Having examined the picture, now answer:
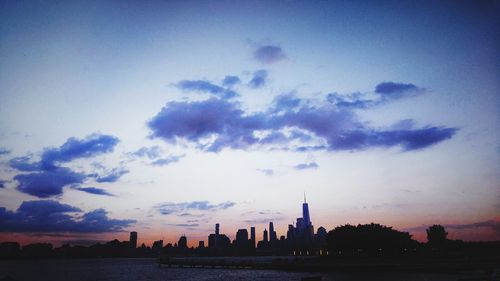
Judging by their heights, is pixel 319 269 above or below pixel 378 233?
below

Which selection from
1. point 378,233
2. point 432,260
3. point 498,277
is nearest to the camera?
point 498,277

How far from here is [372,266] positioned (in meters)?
79.8

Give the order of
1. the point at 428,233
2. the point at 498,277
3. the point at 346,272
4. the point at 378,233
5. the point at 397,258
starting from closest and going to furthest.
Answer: the point at 498,277 < the point at 346,272 < the point at 397,258 < the point at 378,233 < the point at 428,233

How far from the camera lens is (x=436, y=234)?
569 feet

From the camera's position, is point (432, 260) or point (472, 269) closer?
point (472, 269)

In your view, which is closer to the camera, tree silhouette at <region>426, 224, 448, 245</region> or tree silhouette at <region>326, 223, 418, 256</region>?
tree silhouette at <region>326, 223, 418, 256</region>

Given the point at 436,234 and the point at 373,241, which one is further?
the point at 436,234

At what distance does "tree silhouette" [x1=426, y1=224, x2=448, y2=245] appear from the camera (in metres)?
168

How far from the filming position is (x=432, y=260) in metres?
85.5

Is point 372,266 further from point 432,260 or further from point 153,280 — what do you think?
point 153,280

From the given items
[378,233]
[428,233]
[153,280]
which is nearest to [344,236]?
[378,233]

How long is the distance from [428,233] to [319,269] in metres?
121

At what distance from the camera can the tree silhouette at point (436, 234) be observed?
551 feet

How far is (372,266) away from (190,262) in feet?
261
